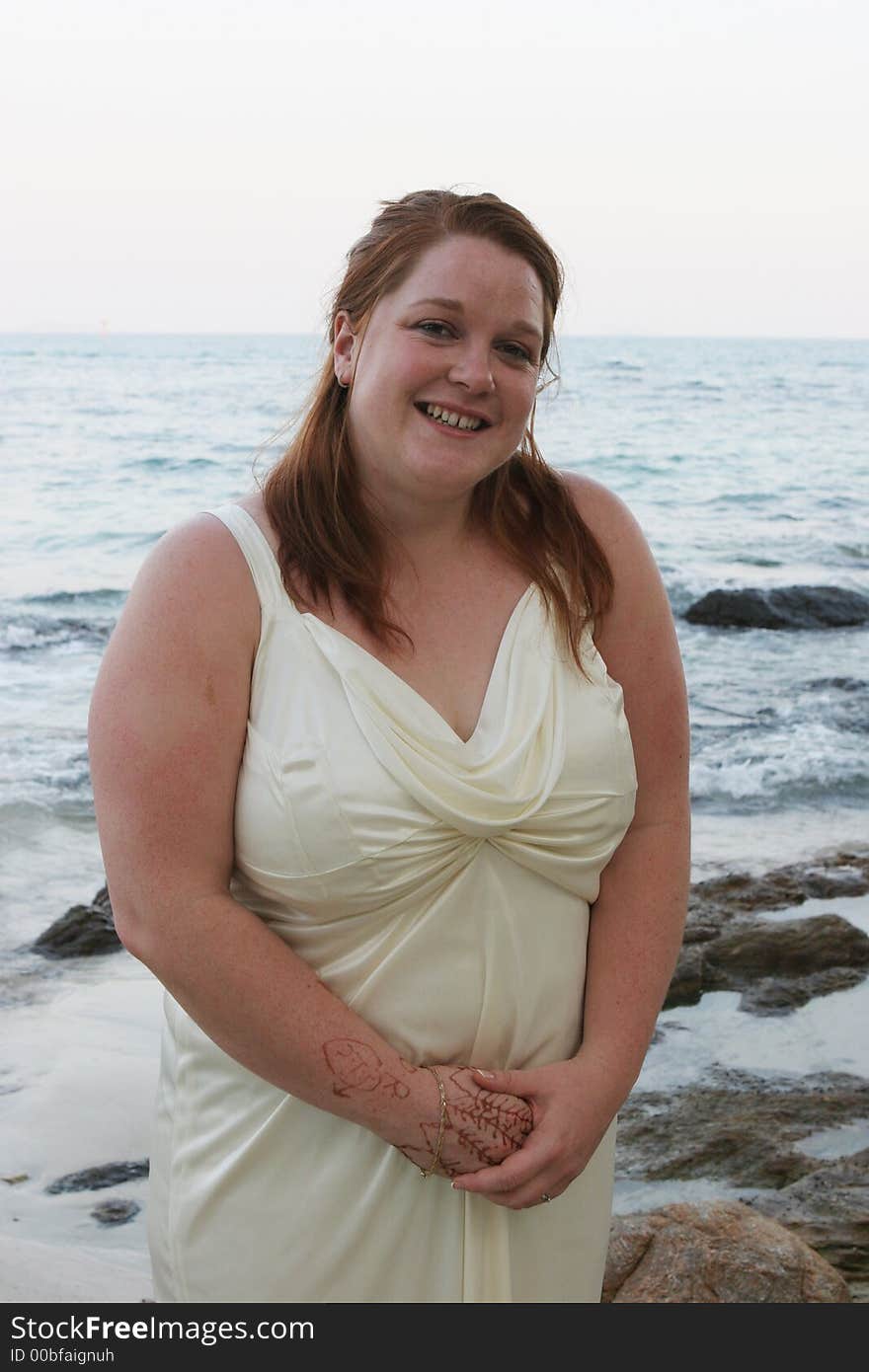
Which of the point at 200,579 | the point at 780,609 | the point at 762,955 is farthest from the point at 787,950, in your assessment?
the point at 780,609

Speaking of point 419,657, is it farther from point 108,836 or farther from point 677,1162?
point 677,1162

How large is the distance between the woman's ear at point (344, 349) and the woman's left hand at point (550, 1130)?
1.06 metres

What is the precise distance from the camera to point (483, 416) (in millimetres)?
2092

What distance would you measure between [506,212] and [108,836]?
1.07 meters

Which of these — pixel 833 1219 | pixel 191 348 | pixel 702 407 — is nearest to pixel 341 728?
pixel 833 1219

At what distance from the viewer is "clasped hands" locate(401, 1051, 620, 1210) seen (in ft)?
6.67

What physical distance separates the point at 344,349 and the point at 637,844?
91 cm

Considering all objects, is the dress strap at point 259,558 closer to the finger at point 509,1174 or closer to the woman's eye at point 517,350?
the woman's eye at point 517,350

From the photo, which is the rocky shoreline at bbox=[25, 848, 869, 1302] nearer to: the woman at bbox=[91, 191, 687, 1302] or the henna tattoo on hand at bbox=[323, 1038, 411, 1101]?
the woman at bbox=[91, 191, 687, 1302]

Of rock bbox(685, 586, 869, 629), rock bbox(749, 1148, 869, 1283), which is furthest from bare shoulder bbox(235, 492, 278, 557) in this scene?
→ rock bbox(685, 586, 869, 629)

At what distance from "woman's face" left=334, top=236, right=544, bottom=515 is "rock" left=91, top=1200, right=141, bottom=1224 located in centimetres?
249

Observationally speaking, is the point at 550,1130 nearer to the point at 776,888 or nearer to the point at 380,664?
the point at 380,664

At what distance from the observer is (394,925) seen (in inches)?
82.3
